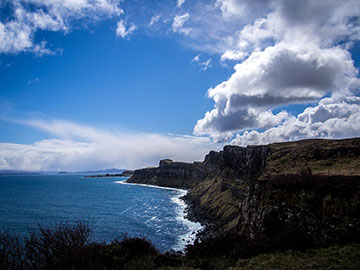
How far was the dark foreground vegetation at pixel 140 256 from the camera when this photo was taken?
621 inches

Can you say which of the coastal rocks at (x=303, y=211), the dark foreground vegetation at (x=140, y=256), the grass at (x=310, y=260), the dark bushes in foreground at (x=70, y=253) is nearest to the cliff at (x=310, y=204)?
the coastal rocks at (x=303, y=211)

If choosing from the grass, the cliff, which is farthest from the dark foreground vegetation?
the cliff

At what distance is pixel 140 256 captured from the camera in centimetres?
2220

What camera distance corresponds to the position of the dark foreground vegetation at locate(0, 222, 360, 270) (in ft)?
51.8

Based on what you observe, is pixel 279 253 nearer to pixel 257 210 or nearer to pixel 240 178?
pixel 257 210

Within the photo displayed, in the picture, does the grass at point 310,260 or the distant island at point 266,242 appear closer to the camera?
the grass at point 310,260

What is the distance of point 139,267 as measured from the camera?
19766 mm

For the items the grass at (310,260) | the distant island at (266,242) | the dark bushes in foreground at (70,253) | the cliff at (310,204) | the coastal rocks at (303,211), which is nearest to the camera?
the grass at (310,260)

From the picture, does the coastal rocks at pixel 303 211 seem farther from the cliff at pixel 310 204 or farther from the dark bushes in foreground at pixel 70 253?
the dark bushes in foreground at pixel 70 253

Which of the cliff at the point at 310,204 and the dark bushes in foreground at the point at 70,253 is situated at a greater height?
the cliff at the point at 310,204

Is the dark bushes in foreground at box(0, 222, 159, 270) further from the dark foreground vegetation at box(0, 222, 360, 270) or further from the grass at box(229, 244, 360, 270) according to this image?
the grass at box(229, 244, 360, 270)

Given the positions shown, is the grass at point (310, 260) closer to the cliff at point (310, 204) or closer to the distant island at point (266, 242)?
the distant island at point (266, 242)

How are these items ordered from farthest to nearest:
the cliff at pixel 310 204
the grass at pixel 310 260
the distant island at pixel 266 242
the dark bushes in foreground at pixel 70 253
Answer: the cliff at pixel 310 204 → the distant island at pixel 266 242 → the dark bushes in foreground at pixel 70 253 → the grass at pixel 310 260

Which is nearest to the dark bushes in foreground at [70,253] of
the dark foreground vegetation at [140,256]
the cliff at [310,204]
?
the dark foreground vegetation at [140,256]
